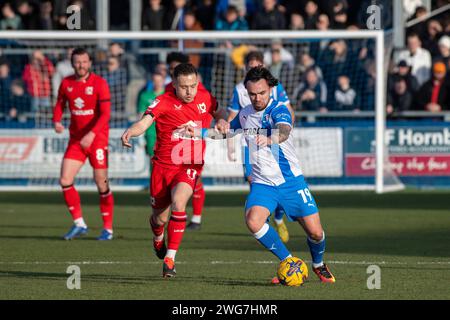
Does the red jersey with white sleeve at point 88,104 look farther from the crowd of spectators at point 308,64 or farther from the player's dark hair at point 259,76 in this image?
the crowd of spectators at point 308,64

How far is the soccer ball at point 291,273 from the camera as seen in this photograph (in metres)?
9.92

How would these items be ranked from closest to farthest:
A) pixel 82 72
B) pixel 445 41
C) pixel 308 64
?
pixel 82 72 < pixel 308 64 < pixel 445 41

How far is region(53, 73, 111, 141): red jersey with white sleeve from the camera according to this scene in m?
14.5

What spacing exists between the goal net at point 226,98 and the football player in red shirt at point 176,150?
30.5ft

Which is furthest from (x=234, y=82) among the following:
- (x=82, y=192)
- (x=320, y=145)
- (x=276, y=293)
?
(x=276, y=293)

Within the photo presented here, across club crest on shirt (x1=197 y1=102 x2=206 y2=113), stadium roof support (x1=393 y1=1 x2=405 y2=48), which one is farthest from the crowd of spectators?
club crest on shirt (x1=197 y1=102 x2=206 y2=113)

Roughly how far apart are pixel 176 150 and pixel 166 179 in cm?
30

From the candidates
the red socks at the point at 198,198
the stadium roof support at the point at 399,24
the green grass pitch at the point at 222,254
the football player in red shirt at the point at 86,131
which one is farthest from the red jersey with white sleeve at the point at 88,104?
the stadium roof support at the point at 399,24

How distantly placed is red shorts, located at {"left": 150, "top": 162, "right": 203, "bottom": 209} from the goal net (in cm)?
940

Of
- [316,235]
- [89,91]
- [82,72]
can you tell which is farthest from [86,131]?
[316,235]

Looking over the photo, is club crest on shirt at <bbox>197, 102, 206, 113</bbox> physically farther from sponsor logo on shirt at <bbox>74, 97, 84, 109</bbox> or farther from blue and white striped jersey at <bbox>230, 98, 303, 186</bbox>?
sponsor logo on shirt at <bbox>74, 97, 84, 109</bbox>

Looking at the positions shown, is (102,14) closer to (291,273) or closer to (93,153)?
(93,153)

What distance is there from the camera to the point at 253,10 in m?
25.2

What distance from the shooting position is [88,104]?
47.8ft
